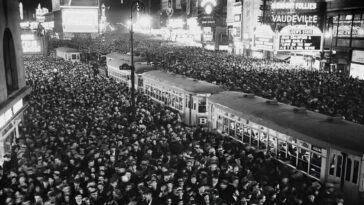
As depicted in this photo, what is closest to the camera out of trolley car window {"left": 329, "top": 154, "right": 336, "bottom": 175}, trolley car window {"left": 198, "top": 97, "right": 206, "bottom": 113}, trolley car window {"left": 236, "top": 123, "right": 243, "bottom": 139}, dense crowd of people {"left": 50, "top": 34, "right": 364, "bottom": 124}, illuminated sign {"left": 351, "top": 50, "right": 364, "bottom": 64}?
trolley car window {"left": 329, "top": 154, "right": 336, "bottom": 175}

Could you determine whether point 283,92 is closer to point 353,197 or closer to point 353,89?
point 353,89

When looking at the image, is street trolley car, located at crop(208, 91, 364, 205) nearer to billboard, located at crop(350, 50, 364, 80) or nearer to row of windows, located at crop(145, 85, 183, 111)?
row of windows, located at crop(145, 85, 183, 111)

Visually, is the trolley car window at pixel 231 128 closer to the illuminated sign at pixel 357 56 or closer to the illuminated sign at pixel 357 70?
the illuminated sign at pixel 357 70

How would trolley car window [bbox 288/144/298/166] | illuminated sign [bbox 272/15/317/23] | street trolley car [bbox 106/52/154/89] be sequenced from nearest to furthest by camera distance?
trolley car window [bbox 288/144/298/166] < street trolley car [bbox 106/52/154/89] < illuminated sign [bbox 272/15/317/23]

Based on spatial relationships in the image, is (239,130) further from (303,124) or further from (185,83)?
(185,83)

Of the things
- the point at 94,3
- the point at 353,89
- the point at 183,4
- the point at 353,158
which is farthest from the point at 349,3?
the point at 183,4

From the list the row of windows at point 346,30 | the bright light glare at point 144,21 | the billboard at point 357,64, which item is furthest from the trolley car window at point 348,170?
the bright light glare at point 144,21

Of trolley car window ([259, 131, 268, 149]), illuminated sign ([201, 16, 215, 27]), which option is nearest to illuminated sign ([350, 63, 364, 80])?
trolley car window ([259, 131, 268, 149])
